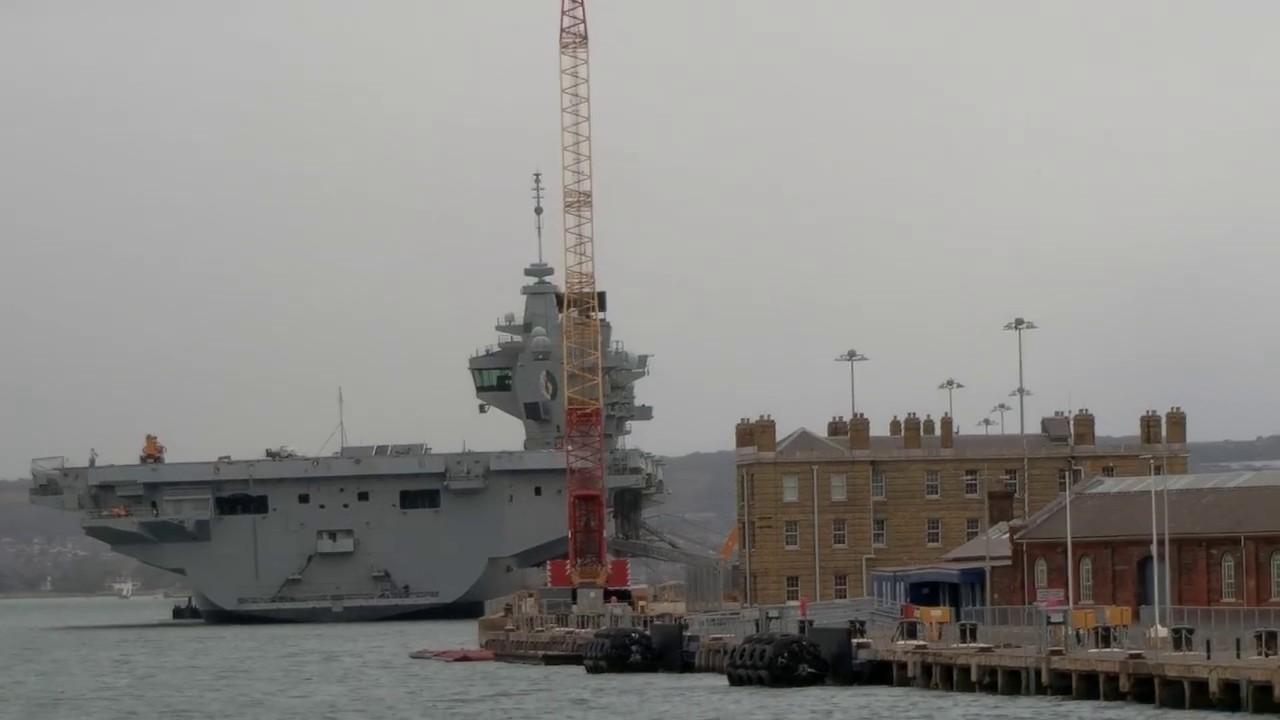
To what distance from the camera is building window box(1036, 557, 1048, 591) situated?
6278 centimetres

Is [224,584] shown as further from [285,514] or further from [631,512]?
[631,512]

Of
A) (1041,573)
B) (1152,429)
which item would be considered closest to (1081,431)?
(1152,429)

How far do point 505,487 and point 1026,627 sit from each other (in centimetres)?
6287

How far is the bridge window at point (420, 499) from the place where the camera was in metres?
115

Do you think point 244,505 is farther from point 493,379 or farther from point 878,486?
point 878,486

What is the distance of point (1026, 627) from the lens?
54250 mm

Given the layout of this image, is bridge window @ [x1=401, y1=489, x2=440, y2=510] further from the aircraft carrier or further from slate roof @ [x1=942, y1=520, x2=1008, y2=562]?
slate roof @ [x1=942, y1=520, x2=1008, y2=562]

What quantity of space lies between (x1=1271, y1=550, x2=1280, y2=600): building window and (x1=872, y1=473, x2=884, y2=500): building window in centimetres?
3075

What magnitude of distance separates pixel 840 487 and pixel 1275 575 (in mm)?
30579

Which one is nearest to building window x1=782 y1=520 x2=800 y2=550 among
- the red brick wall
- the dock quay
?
the dock quay

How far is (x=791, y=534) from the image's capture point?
84938mm

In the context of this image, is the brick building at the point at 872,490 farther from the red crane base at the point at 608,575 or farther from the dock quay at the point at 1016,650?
the dock quay at the point at 1016,650

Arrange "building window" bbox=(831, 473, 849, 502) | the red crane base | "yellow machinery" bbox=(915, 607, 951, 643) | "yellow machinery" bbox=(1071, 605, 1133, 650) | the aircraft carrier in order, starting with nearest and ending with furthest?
1. "yellow machinery" bbox=(1071, 605, 1133, 650)
2. "yellow machinery" bbox=(915, 607, 951, 643)
3. "building window" bbox=(831, 473, 849, 502)
4. the red crane base
5. the aircraft carrier

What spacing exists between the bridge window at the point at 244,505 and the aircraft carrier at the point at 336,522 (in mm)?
45
